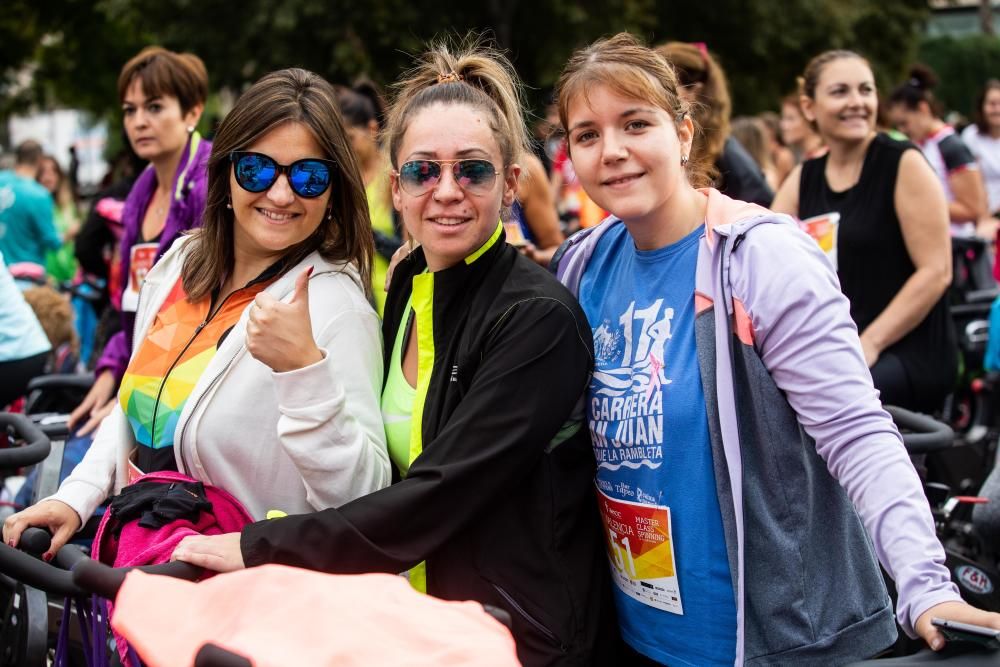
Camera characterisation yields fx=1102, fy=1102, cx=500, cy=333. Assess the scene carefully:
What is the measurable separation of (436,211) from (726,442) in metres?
0.79

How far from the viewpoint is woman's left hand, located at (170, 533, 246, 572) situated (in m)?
2.11

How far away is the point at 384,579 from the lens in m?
1.68

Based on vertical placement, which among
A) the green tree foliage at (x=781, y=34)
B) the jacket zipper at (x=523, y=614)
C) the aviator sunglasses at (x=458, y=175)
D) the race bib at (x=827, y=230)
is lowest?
the jacket zipper at (x=523, y=614)

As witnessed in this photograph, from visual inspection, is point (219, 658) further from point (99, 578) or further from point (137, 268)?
point (137, 268)

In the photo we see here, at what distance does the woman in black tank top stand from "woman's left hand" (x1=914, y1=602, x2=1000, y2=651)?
2.24 m

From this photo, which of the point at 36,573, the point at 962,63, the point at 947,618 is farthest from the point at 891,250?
the point at 962,63

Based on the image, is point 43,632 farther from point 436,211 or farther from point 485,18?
point 485,18

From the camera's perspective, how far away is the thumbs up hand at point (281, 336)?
2.21 metres

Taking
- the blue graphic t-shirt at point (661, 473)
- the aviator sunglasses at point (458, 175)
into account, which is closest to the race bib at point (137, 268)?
the aviator sunglasses at point (458, 175)

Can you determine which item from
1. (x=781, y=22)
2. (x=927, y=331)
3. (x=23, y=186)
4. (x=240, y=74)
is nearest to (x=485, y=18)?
(x=240, y=74)

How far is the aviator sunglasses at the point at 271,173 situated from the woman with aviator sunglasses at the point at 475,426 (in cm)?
23

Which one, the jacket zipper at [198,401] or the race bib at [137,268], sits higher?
the race bib at [137,268]

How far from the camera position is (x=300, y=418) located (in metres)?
2.21

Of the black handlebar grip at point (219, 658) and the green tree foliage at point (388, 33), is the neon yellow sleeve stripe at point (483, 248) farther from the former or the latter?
the green tree foliage at point (388, 33)
